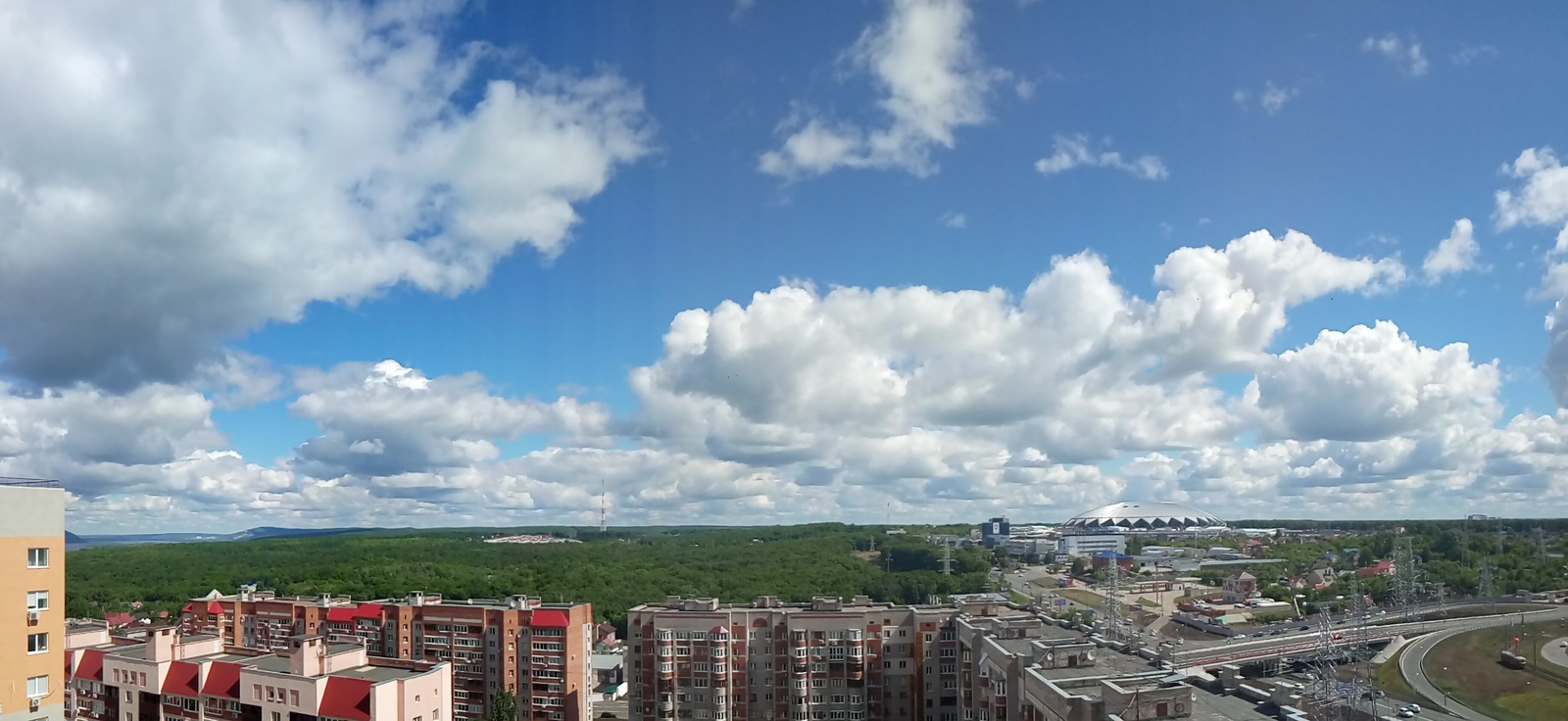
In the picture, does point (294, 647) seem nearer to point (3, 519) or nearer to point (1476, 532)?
point (3, 519)

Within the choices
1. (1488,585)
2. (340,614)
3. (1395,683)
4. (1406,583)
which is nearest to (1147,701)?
(1395,683)

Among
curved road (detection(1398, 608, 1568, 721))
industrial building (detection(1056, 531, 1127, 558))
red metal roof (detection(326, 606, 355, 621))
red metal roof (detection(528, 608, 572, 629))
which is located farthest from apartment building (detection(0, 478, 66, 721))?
industrial building (detection(1056, 531, 1127, 558))

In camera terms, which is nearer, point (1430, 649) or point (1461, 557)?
point (1430, 649)

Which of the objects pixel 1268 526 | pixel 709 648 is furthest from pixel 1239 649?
pixel 1268 526

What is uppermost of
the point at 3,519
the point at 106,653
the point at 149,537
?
the point at 3,519

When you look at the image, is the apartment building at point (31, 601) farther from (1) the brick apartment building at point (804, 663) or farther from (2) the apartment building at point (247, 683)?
(1) the brick apartment building at point (804, 663)

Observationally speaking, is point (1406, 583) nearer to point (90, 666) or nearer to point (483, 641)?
point (483, 641)
